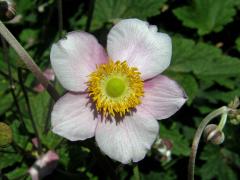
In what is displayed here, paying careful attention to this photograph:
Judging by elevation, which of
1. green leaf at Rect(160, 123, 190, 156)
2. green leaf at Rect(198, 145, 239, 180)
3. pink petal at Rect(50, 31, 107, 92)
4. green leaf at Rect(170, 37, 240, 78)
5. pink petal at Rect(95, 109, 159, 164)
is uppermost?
pink petal at Rect(50, 31, 107, 92)

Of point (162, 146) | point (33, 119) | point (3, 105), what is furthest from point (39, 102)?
point (162, 146)

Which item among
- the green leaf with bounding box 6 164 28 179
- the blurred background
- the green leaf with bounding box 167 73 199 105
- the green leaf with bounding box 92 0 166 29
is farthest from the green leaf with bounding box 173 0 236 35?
the green leaf with bounding box 6 164 28 179

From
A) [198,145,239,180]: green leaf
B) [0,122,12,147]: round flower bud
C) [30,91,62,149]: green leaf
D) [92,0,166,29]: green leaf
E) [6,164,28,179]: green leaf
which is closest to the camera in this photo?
[0,122,12,147]: round flower bud

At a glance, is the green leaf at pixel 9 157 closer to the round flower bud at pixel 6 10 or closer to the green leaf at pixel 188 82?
the round flower bud at pixel 6 10

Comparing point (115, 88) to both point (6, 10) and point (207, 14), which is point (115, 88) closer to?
point (6, 10)

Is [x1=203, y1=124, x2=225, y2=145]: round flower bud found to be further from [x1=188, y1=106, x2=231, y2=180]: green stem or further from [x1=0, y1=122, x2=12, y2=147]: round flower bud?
[x1=0, y1=122, x2=12, y2=147]: round flower bud

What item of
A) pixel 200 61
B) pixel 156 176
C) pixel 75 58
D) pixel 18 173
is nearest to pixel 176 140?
pixel 156 176
